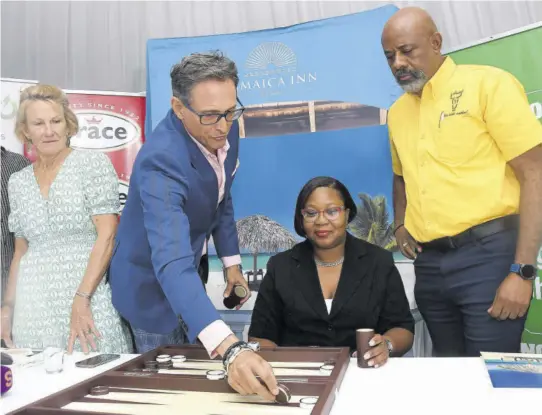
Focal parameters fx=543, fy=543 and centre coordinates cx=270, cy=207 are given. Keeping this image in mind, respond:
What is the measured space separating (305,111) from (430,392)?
7.13ft

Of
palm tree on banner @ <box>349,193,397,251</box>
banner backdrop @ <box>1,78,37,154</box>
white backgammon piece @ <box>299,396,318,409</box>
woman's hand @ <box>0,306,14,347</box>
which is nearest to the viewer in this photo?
white backgammon piece @ <box>299,396,318,409</box>

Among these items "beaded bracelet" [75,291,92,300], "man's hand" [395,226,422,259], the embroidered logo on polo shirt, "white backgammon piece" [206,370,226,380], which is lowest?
"white backgammon piece" [206,370,226,380]

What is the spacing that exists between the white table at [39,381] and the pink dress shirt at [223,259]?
39 centimetres

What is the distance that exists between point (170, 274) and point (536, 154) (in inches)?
50.7

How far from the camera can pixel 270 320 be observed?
209cm

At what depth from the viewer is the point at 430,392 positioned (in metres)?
1.21

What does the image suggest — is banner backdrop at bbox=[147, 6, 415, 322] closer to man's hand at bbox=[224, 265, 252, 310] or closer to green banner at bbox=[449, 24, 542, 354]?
green banner at bbox=[449, 24, 542, 354]

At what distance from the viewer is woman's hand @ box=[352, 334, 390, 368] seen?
4.78ft

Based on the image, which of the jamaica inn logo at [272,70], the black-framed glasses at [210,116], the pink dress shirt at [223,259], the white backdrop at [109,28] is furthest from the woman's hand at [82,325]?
the white backdrop at [109,28]

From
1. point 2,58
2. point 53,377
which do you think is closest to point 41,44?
point 2,58

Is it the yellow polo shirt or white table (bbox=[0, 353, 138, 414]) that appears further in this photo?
the yellow polo shirt

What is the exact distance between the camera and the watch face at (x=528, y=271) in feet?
5.80

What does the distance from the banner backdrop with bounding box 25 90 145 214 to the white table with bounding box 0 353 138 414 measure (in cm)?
185

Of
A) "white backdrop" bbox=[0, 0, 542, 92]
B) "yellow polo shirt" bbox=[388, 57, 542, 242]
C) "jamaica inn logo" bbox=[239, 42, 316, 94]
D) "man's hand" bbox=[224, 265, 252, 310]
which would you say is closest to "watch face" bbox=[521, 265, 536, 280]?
"yellow polo shirt" bbox=[388, 57, 542, 242]
